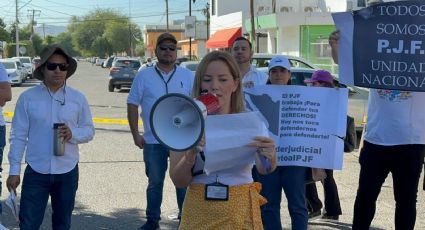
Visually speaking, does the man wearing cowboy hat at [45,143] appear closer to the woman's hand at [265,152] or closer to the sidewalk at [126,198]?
the sidewalk at [126,198]

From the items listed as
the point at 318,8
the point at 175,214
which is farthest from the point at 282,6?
the point at 175,214

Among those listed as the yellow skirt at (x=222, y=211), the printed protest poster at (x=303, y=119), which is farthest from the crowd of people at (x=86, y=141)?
the yellow skirt at (x=222, y=211)

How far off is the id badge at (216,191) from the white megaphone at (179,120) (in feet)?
1.32

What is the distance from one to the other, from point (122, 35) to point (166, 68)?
4842 inches

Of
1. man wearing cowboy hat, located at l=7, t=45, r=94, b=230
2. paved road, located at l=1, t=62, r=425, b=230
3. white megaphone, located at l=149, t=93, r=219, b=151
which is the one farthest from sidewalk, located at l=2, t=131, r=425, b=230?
white megaphone, located at l=149, t=93, r=219, b=151

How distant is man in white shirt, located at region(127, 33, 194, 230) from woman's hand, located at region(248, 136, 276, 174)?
3045 mm

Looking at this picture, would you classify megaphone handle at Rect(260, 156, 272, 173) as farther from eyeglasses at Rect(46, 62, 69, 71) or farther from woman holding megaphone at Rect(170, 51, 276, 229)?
eyeglasses at Rect(46, 62, 69, 71)

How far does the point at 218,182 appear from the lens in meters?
3.05

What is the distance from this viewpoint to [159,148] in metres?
6.01

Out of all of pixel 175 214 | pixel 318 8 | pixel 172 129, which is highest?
pixel 318 8

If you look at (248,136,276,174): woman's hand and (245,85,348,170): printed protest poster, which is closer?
(248,136,276,174): woman's hand

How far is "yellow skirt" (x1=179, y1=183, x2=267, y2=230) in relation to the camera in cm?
304

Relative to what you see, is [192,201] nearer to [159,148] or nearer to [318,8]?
[159,148]

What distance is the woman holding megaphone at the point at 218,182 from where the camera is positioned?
3.03 m
